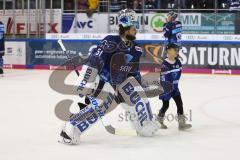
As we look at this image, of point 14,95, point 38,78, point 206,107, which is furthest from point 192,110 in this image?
point 38,78

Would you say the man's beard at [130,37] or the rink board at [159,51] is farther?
the rink board at [159,51]

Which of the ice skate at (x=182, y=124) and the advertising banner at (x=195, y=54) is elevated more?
the advertising banner at (x=195, y=54)

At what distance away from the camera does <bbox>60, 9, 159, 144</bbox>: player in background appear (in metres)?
4.81

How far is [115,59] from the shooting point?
4992 millimetres

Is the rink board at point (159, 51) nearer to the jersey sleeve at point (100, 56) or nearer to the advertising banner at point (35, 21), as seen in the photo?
the advertising banner at point (35, 21)

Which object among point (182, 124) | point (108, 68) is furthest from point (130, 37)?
point (182, 124)

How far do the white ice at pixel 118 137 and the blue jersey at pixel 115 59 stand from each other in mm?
646

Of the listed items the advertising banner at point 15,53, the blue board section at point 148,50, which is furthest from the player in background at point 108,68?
the advertising banner at point 15,53

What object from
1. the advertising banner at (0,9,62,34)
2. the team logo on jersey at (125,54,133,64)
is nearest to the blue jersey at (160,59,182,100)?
the team logo on jersey at (125,54,133,64)

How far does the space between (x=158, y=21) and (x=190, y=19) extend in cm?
85

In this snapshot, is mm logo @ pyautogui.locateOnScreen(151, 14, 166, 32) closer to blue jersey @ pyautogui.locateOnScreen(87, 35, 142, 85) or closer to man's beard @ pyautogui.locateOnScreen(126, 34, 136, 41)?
blue jersey @ pyautogui.locateOnScreen(87, 35, 142, 85)

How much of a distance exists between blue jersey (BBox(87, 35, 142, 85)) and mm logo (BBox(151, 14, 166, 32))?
8.47 meters

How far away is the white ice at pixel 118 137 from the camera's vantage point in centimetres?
454

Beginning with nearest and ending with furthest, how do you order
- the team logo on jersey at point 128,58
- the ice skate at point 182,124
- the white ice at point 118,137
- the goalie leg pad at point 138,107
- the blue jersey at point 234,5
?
the white ice at point 118,137
the team logo on jersey at point 128,58
the goalie leg pad at point 138,107
the ice skate at point 182,124
the blue jersey at point 234,5
